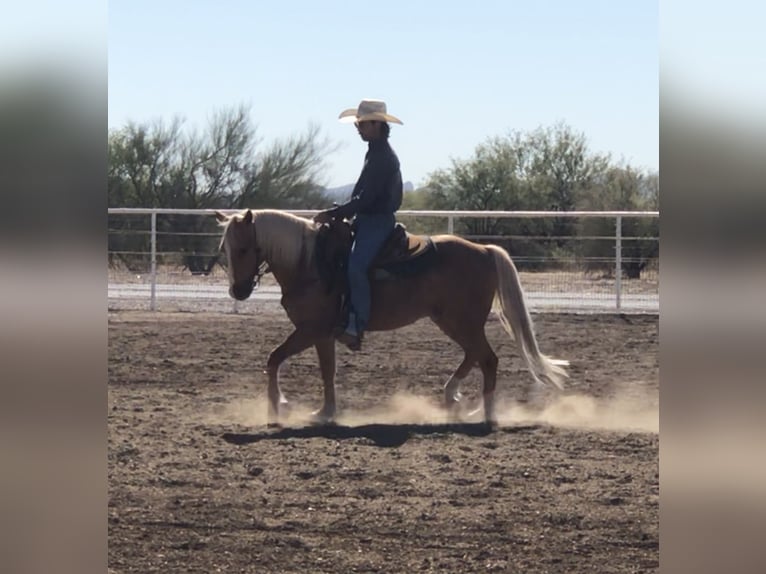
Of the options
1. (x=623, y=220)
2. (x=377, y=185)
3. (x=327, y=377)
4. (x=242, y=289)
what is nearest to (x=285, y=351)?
(x=327, y=377)

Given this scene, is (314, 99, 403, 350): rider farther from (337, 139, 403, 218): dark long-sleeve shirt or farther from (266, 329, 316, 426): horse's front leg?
(266, 329, 316, 426): horse's front leg

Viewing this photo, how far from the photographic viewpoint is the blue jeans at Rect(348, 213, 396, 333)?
6281mm

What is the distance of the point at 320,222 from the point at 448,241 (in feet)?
2.85

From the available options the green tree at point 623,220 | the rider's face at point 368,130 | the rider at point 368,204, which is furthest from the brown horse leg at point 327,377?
the green tree at point 623,220

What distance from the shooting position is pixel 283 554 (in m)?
3.47

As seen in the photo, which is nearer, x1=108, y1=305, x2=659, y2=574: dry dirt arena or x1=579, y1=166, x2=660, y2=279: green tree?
x1=108, y1=305, x2=659, y2=574: dry dirt arena

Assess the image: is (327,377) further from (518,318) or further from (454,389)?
(518,318)

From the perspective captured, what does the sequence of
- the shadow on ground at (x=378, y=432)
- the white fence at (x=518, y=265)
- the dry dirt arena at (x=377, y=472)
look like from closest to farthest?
1. the dry dirt arena at (x=377, y=472)
2. the shadow on ground at (x=378, y=432)
3. the white fence at (x=518, y=265)

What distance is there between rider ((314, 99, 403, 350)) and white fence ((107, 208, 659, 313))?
3451mm

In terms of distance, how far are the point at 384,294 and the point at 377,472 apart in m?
1.92

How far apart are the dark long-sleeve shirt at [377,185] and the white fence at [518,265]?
3.47 m

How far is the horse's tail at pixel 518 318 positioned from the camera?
21.5 ft

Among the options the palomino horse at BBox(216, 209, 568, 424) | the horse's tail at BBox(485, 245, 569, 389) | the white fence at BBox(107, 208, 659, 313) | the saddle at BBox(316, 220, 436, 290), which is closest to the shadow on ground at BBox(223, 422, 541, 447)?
the palomino horse at BBox(216, 209, 568, 424)

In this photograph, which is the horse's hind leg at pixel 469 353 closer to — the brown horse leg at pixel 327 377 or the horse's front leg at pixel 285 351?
the brown horse leg at pixel 327 377
